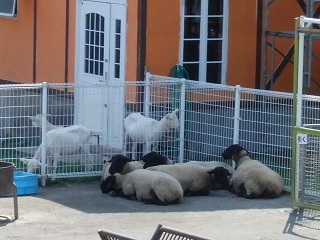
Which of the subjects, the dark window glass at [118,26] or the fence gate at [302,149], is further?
the dark window glass at [118,26]

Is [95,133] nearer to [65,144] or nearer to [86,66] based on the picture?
[65,144]

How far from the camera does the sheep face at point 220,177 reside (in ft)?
44.6

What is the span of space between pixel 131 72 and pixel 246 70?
2.34 m

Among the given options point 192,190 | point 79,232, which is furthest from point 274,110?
point 79,232

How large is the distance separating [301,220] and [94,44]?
642 cm

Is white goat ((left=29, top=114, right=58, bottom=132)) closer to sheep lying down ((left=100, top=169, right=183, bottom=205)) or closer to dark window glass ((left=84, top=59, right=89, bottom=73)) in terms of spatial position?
sheep lying down ((left=100, top=169, right=183, bottom=205))

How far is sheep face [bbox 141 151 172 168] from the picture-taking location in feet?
45.7

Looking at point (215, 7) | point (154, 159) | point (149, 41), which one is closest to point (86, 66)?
point (149, 41)

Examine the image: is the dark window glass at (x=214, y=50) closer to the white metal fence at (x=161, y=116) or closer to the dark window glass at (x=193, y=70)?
the dark window glass at (x=193, y=70)

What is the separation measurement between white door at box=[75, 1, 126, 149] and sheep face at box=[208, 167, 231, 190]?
5.96 ft

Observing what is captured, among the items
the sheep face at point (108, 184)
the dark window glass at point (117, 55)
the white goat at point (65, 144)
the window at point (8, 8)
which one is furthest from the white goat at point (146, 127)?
the window at point (8, 8)

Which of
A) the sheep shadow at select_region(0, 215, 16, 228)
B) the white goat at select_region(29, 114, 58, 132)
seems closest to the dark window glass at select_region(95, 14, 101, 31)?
the white goat at select_region(29, 114, 58, 132)

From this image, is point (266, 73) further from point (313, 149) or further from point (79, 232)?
point (79, 232)

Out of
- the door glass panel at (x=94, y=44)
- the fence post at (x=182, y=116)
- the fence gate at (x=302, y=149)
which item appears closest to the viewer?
the fence gate at (x=302, y=149)
